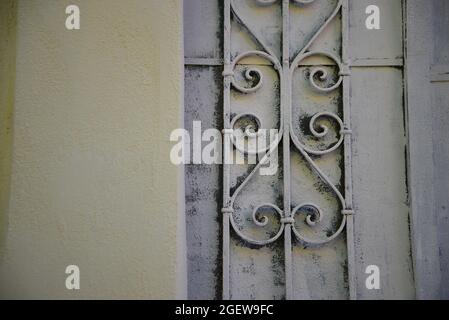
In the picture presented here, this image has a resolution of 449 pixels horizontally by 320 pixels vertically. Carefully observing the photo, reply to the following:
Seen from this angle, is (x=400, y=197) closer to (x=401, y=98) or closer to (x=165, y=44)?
(x=401, y=98)

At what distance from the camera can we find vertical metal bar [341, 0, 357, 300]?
2289 millimetres

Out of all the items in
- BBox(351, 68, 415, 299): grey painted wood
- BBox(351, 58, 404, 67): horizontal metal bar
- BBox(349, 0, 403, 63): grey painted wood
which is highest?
BBox(349, 0, 403, 63): grey painted wood

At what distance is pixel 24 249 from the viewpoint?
2021mm

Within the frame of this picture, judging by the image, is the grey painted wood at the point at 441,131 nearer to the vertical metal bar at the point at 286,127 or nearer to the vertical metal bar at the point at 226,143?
the vertical metal bar at the point at 286,127

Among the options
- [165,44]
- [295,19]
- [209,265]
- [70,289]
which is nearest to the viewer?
[70,289]

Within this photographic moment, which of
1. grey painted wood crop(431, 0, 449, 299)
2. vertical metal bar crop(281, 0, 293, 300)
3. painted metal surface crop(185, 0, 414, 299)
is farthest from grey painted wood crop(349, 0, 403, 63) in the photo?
vertical metal bar crop(281, 0, 293, 300)

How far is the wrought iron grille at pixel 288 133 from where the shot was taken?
7.57ft

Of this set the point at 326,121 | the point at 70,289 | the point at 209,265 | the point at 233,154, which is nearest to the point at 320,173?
the point at 326,121

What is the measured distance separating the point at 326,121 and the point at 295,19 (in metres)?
0.54

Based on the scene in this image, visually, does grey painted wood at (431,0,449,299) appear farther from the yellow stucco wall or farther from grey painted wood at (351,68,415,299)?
the yellow stucco wall

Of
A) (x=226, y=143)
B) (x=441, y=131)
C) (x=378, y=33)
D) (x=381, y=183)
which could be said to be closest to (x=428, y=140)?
(x=441, y=131)

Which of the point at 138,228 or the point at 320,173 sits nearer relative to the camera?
the point at 138,228

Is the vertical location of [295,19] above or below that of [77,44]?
above

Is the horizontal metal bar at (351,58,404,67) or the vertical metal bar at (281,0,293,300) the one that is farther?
the horizontal metal bar at (351,58,404,67)
